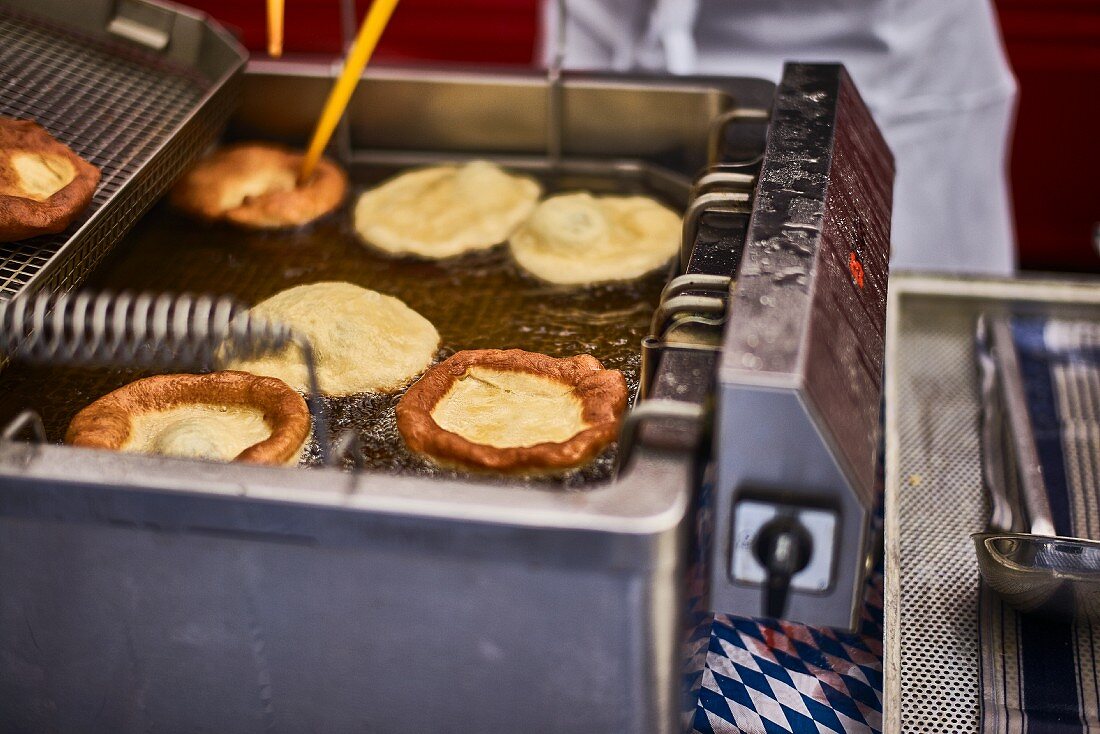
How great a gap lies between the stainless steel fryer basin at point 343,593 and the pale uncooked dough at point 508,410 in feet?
0.93

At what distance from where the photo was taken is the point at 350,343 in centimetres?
194

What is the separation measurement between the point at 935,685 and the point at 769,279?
769 millimetres

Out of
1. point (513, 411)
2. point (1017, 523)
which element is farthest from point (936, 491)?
point (513, 411)

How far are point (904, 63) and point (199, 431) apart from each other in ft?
8.27

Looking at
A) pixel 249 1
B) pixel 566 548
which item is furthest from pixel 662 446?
pixel 249 1

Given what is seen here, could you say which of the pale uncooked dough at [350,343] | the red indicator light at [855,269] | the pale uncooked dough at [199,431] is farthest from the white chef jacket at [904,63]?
the pale uncooked dough at [199,431]

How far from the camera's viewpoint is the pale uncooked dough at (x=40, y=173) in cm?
191

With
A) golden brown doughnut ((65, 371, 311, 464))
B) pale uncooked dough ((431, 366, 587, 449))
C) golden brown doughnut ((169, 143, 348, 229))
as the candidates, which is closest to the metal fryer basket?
golden brown doughnut ((169, 143, 348, 229))

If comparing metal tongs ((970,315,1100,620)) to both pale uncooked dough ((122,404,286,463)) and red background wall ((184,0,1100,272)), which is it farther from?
red background wall ((184,0,1100,272))

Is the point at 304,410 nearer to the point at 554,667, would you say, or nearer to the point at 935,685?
the point at 554,667

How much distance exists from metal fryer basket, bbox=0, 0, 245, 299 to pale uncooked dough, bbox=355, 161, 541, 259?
43cm

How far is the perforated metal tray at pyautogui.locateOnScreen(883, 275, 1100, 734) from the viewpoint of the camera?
5.42ft

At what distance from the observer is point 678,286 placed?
1680 mm

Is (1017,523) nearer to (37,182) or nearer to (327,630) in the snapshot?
(327,630)
